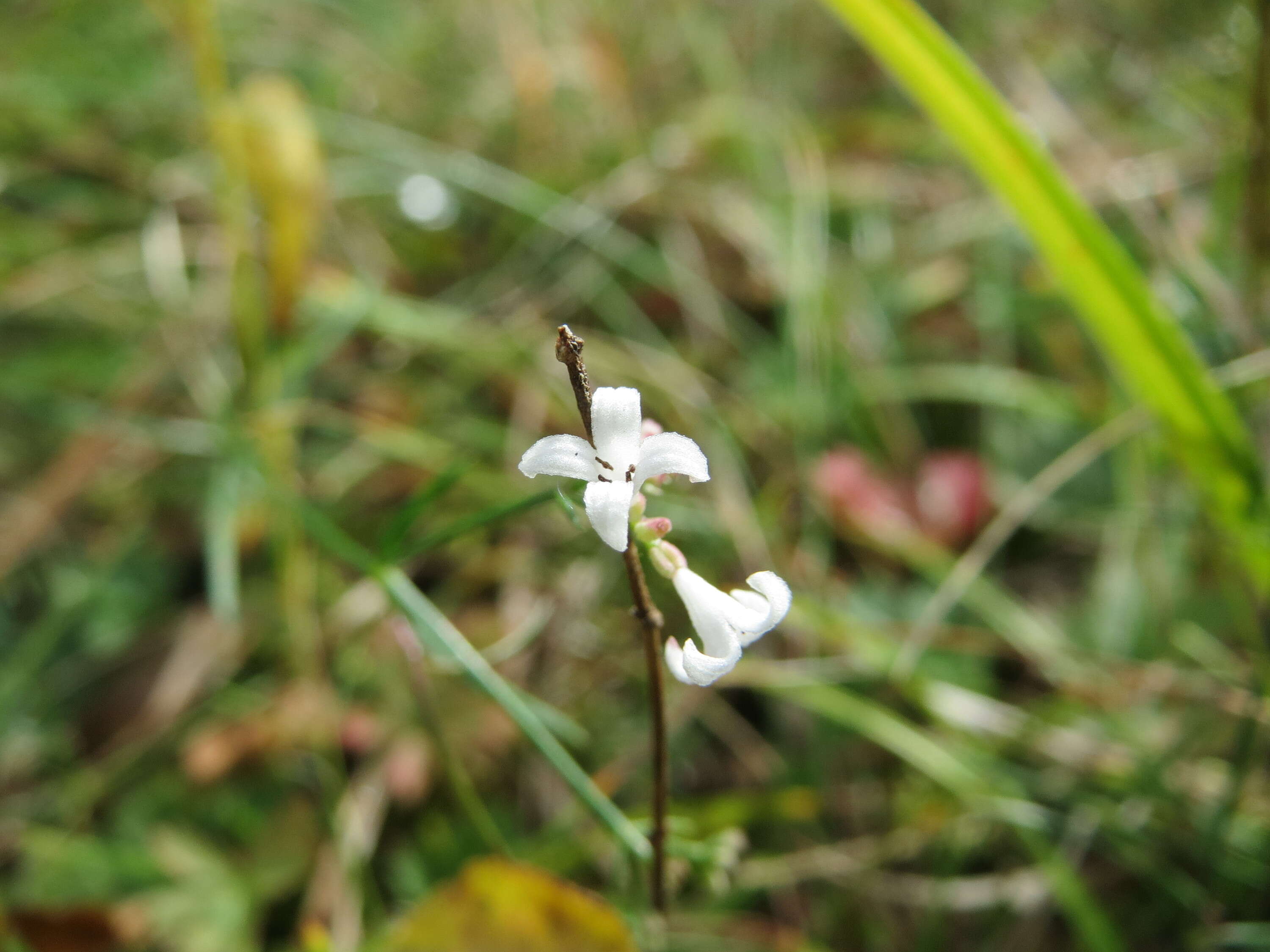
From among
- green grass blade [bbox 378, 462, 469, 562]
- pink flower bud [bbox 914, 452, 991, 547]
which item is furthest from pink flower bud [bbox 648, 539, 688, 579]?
pink flower bud [bbox 914, 452, 991, 547]

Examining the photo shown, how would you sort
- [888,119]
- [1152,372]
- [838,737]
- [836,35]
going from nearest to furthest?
[1152,372], [838,737], [888,119], [836,35]

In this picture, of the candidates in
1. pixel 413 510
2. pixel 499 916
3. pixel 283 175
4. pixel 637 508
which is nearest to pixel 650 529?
pixel 637 508

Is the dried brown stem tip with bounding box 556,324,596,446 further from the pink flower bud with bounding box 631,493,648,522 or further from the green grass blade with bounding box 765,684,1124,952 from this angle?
the green grass blade with bounding box 765,684,1124,952

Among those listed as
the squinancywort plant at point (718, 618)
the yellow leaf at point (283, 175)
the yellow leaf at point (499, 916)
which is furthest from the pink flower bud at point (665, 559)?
the yellow leaf at point (283, 175)

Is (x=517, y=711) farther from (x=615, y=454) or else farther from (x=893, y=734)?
(x=893, y=734)

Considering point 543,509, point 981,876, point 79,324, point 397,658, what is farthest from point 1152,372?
point 79,324

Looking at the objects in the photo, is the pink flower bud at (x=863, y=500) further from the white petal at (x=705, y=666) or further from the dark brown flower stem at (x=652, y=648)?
the white petal at (x=705, y=666)

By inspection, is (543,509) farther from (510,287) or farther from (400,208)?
(400,208)
